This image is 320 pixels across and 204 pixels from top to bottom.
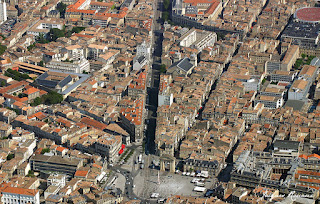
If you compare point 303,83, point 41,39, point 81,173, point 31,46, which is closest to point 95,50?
point 31,46

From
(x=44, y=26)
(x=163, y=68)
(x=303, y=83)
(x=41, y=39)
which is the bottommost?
(x=163, y=68)

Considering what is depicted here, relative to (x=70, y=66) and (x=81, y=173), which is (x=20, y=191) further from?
(x=70, y=66)

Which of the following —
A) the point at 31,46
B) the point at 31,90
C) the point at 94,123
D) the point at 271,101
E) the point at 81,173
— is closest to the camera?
the point at 81,173

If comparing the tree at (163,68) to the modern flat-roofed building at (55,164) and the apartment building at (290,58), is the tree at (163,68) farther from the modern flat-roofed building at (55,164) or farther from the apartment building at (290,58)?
the modern flat-roofed building at (55,164)

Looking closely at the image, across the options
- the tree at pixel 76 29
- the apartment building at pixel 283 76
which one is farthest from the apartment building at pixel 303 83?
the tree at pixel 76 29

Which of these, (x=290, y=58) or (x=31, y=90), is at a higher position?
(x=290, y=58)

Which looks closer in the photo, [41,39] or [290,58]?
[290,58]

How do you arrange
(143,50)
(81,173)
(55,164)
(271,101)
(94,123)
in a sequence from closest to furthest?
(81,173)
(55,164)
(94,123)
(271,101)
(143,50)
